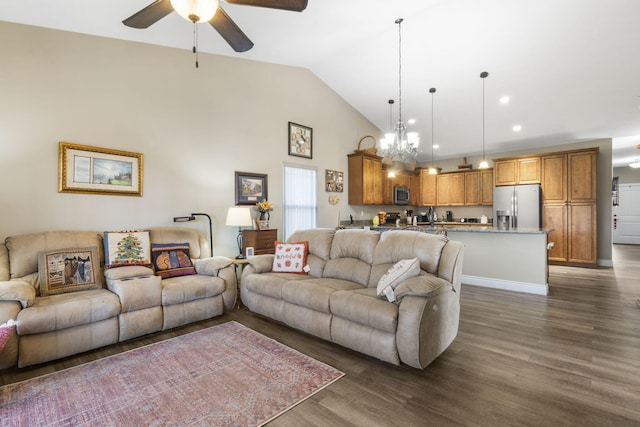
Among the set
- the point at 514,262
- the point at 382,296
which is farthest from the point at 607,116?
the point at 382,296

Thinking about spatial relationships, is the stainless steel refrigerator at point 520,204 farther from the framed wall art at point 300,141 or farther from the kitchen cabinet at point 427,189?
the framed wall art at point 300,141

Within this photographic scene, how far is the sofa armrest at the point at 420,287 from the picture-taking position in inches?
89.9

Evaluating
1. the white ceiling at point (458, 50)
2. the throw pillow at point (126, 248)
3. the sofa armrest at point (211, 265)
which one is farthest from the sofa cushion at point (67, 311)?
the white ceiling at point (458, 50)

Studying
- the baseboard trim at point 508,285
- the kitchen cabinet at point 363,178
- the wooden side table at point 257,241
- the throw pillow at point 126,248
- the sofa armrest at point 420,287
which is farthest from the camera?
the kitchen cabinet at point 363,178

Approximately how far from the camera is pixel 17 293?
7.95 feet

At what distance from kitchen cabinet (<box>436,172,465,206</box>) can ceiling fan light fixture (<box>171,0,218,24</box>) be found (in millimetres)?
7590

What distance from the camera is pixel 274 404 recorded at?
1.94 m

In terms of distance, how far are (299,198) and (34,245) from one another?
151 inches

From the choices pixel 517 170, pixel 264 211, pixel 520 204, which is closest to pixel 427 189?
pixel 517 170

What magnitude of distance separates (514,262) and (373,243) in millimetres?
2792

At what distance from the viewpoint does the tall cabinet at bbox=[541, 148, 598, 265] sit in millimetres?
6359

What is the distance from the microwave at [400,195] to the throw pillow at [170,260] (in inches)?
210

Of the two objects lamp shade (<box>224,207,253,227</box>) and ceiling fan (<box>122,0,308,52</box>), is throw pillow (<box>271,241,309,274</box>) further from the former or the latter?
ceiling fan (<box>122,0,308,52</box>)

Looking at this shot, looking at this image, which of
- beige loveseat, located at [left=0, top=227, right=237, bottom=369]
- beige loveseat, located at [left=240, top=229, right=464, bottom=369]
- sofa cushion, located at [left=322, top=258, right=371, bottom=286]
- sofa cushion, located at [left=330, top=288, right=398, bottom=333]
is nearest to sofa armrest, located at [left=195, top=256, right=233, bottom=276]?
beige loveseat, located at [left=0, top=227, right=237, bottom=369]
